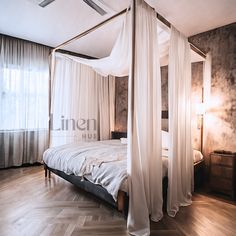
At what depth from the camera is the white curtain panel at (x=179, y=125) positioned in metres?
2.37

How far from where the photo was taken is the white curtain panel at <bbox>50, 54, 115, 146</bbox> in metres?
4.26

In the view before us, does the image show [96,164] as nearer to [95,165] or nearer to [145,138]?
[95,165]

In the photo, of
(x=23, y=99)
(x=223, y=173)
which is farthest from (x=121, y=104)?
(x=223, y=173)

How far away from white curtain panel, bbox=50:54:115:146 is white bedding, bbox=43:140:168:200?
96cm

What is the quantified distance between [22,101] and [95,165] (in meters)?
2.63

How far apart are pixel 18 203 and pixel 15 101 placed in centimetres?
229

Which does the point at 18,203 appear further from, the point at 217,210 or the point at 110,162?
the point at 217,210

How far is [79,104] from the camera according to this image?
4.63 m

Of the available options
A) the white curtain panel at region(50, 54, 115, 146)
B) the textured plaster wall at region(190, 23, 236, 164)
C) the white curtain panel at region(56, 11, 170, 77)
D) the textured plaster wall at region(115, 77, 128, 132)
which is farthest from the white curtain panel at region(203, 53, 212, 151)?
the white curtain panel at region(50, 54, 115, 146)

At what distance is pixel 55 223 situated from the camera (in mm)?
2062

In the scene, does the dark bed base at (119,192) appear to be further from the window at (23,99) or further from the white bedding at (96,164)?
the window at (23,99)

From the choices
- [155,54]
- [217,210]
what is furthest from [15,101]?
[217,210]

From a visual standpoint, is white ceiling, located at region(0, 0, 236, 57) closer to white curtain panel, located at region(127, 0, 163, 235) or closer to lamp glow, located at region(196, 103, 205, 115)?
white curtain panel, located at region(127, 0, 163, 235)

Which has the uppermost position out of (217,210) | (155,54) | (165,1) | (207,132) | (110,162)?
(165,1)
